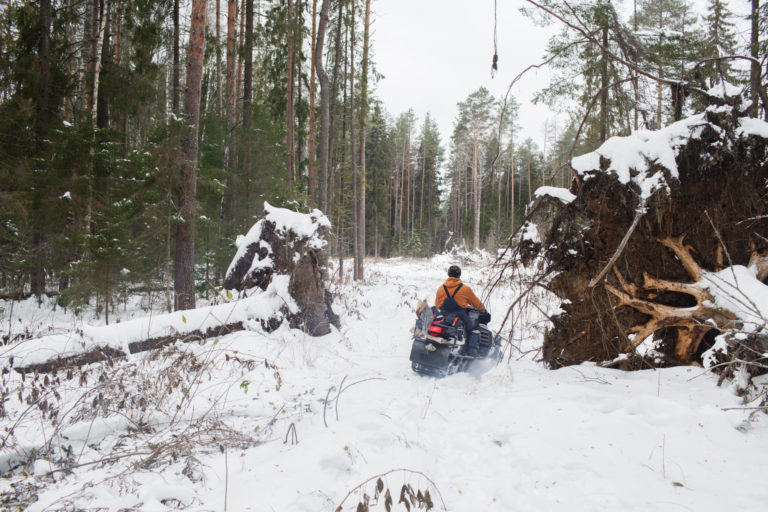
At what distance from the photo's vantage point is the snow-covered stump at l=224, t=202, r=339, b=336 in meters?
6.80

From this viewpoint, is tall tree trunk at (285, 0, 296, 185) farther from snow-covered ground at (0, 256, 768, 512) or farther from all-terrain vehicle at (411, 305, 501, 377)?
snow-covered ground at (0, 256, 768, 512)

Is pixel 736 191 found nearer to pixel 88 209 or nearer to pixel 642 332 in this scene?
pixel 642 332

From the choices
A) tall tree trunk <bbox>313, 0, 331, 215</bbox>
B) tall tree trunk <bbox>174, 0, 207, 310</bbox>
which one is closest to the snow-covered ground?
tall tree trunk <bbox>174, 0, 207, 310</bbox>

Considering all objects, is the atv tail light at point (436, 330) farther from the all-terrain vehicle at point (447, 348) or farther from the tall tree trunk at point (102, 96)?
the tall tree trunk at point (102, 96)

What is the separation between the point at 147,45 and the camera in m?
11.0

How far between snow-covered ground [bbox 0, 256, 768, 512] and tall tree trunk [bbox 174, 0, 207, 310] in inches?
181

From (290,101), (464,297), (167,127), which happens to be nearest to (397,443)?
(464,297)

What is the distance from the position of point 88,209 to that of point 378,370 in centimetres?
962

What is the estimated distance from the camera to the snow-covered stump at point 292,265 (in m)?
6.80

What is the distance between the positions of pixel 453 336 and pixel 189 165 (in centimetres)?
705

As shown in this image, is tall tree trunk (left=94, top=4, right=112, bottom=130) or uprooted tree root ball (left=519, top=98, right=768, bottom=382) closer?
uprooted tree root ball (left=519, top=98, right=768, bottom=382)

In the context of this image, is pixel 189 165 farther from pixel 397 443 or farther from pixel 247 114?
pixel 397 443

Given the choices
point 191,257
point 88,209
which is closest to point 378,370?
point 191,257

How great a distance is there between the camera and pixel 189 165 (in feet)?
26.4
